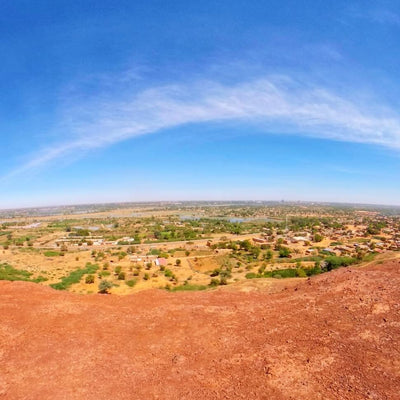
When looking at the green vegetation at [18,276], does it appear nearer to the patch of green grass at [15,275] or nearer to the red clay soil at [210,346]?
the patch of green grass at [15,275]

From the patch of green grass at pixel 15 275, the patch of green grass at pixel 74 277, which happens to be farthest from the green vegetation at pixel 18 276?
the patch of green grass at pixel 74 277

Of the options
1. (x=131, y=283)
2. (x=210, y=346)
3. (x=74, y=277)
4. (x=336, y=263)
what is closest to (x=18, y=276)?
(x=74, y=277)

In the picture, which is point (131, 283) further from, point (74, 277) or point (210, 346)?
point (210, 346)

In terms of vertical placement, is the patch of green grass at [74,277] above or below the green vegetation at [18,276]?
below

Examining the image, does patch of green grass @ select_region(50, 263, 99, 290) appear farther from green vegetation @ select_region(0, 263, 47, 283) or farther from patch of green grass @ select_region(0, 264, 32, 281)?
patch of green grass @ select_region(0, 264, 32, 281)

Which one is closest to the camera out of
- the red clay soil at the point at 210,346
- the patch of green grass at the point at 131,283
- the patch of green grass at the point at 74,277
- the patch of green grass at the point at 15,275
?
the red clay soil at the point at 210,346

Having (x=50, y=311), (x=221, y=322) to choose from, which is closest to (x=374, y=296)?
Result: (x=221, y=322)

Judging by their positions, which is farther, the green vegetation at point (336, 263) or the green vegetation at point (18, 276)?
the green vegetation at point (336, 263)

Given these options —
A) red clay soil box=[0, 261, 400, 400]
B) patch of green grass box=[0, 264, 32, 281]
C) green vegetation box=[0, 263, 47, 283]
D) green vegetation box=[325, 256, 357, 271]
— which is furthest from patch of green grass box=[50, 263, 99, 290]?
green vegetation box=[325, 256, 357, 271]
